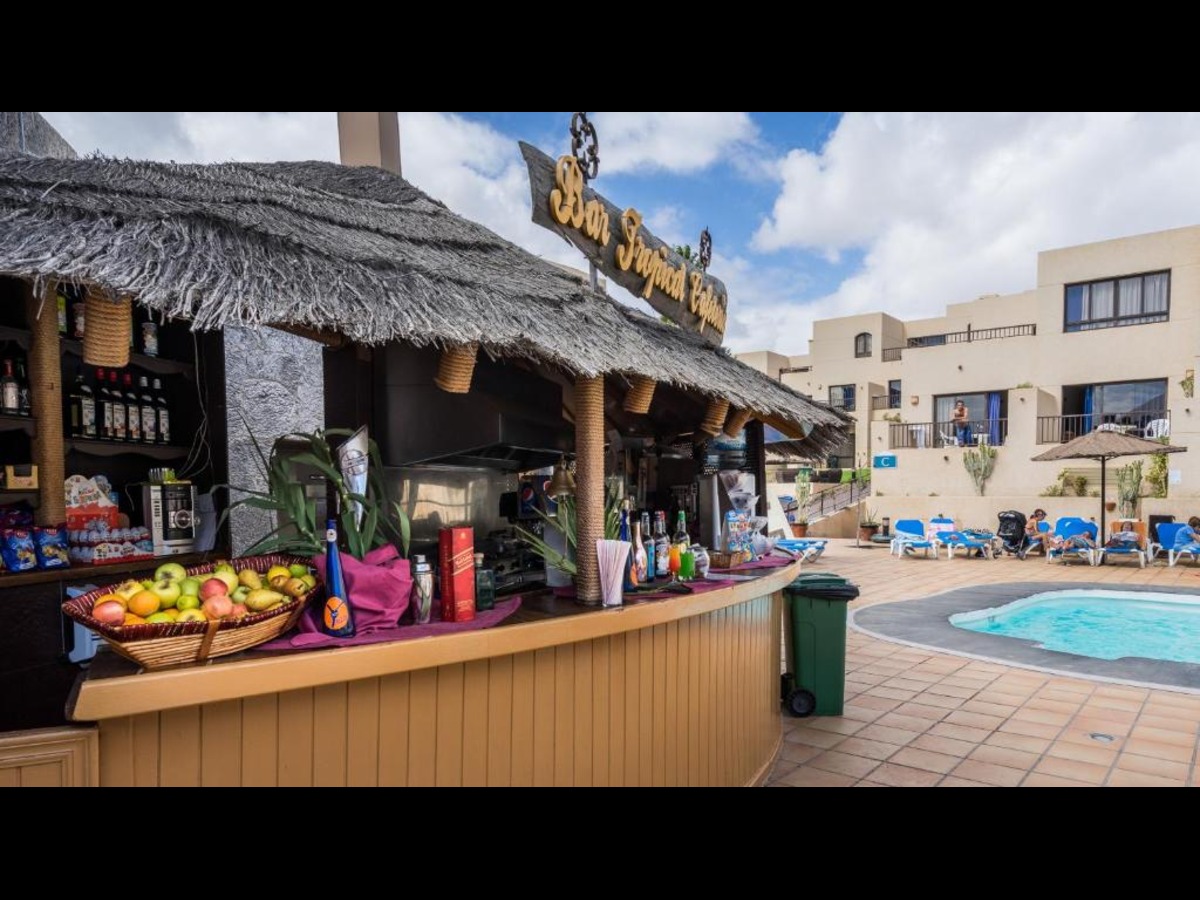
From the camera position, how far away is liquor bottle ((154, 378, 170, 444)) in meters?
4.86

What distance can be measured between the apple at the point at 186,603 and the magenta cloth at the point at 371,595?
35cm

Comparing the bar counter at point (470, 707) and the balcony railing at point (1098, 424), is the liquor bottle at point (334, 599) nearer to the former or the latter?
the bar counter at point (470, 707)

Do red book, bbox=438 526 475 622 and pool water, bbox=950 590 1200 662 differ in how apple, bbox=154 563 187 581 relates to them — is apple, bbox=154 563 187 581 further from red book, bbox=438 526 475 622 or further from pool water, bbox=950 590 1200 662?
pool water, bbox=950 590 1200 662

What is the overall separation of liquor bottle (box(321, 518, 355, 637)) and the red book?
14.6 inches

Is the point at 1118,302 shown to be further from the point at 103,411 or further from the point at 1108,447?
the point at 103,411

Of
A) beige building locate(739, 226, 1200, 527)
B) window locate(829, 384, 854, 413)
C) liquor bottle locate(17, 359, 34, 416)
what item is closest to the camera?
liquor bottle locate(17, 359, 34, 416)

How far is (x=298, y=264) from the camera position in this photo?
8.27ft

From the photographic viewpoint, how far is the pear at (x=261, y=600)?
7.21 feet

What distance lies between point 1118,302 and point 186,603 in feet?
76.8

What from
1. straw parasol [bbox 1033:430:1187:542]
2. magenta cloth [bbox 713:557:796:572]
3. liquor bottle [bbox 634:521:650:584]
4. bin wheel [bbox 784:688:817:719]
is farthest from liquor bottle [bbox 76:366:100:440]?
straw parasol [bbox 1033:430:1187:542]
